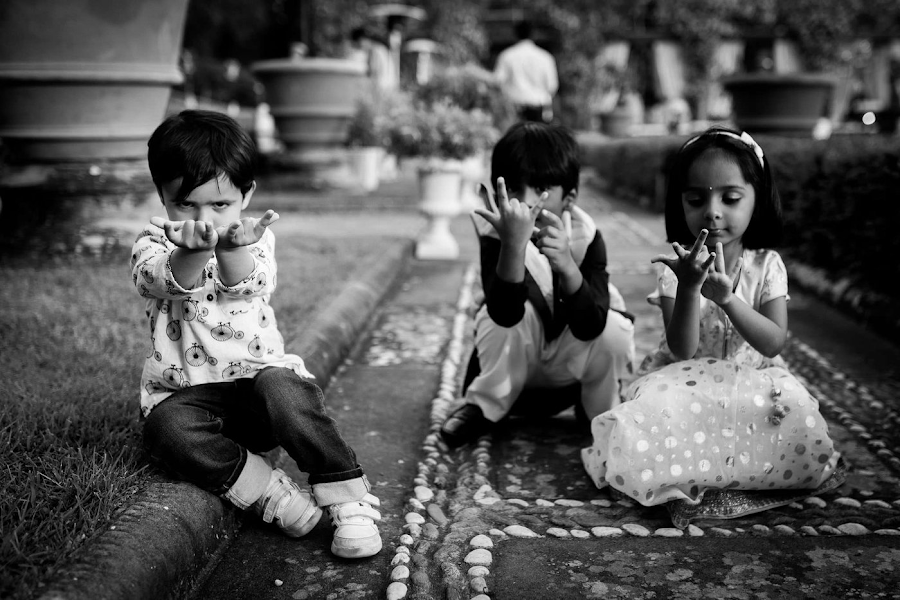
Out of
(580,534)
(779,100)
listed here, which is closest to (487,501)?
(580,534)

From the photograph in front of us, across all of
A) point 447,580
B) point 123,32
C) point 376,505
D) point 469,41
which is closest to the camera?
point 447,580

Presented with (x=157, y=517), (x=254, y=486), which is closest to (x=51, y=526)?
(x=157, y=517)

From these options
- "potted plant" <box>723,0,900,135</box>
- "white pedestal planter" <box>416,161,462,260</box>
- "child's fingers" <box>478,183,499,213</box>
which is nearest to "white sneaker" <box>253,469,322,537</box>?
"child's fingers" <box>478,183,499,213</box>

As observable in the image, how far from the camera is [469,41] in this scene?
18.8 metres

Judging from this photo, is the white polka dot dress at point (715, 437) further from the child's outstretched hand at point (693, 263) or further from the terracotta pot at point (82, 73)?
the terracotta pot at point (82, 73)

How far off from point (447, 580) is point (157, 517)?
620 millimetres

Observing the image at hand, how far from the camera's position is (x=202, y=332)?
2.00 m

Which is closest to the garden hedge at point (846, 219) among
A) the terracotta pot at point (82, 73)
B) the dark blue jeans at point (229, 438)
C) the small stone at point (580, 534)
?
the small stone at point (580, 534)

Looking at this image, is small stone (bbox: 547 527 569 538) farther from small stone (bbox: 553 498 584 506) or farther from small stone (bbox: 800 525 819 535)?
small stone (bbox: 800 525 819 535)

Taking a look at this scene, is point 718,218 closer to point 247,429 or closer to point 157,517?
point 247,429

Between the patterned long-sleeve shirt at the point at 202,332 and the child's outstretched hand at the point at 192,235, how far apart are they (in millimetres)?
228

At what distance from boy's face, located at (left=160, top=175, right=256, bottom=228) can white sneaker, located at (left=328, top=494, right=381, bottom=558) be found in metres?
Result: 0.72

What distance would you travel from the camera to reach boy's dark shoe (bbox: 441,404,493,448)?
2.57 metres

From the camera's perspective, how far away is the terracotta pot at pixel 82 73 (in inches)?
171
